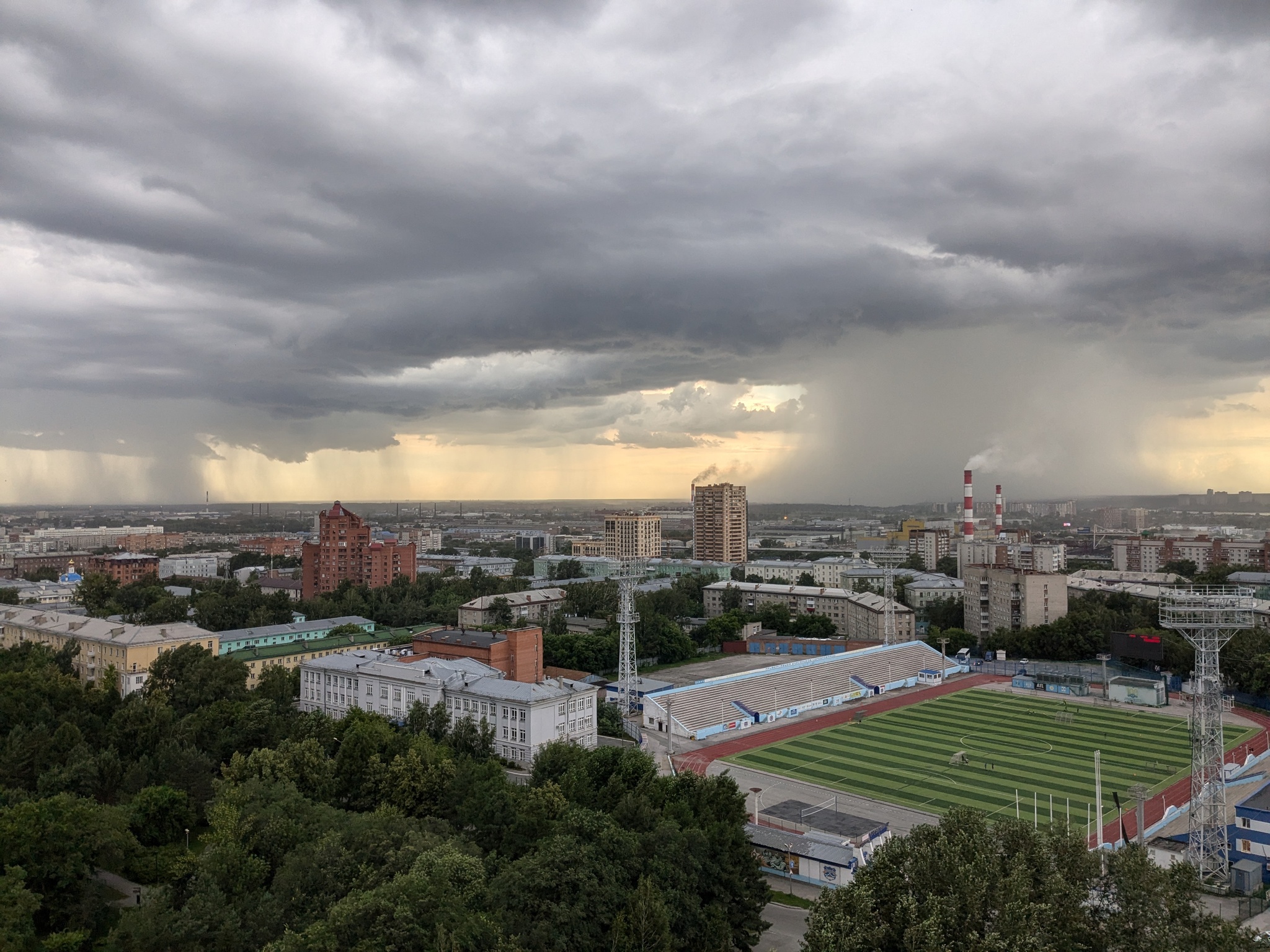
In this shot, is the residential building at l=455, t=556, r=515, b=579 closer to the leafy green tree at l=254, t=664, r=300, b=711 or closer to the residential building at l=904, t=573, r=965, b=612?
the residential building at l=904, t=573, r=965, b=612

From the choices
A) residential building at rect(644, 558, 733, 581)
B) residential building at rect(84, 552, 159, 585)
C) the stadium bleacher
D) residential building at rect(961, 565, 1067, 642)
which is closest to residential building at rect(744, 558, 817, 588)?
residential building at rect(644, 558, 733, 581)

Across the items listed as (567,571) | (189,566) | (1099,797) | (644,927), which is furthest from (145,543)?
(1099,797)

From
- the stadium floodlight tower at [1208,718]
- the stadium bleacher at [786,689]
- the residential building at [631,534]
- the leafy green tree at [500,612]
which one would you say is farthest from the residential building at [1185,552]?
the stadium floodlight tower at [1208,718]

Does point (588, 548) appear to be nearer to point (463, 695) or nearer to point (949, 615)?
point (949, 615)

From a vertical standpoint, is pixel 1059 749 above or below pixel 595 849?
below

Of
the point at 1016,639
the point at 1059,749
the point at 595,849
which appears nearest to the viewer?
the point at 595,849

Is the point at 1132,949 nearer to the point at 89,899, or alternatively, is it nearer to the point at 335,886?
the point at 335,886

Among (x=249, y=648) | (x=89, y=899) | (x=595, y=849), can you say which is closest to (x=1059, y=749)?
(x=595, y=849)
